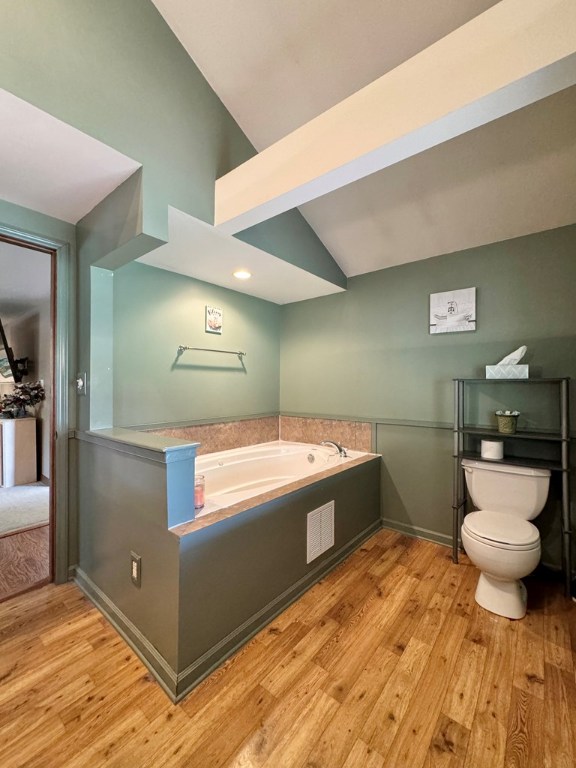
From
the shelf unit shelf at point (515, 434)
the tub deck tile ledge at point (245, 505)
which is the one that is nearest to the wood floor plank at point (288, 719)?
the tub deck tile ledge at point (245, 505)

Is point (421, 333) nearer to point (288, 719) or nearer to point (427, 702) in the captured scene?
point (427, 702)

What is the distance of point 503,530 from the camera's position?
5.65 feet

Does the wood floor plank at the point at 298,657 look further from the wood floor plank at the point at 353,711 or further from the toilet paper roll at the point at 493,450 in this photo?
the toilet paper roll at the point at 493,450

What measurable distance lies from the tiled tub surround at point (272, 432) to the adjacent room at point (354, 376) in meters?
0.05

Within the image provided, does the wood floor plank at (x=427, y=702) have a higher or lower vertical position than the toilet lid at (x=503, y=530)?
lower

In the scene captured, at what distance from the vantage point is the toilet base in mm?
1700

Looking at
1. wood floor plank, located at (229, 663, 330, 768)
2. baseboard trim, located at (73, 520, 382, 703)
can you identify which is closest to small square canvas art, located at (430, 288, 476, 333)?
baseboard trim, located at (73, 520, 382, 703)

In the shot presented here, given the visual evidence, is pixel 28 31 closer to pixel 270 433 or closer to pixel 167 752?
pixel 167 752

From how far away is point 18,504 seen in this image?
3156 mm

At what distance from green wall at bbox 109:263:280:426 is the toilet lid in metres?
2.09

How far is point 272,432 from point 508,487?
6.99 feet

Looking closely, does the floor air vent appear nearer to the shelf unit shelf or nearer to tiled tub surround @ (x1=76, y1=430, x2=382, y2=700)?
tiled tub surround @ (x1=76, y1=430, x2=382, y2=700)

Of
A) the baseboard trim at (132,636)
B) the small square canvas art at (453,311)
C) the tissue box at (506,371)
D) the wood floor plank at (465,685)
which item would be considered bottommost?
the wood floor plank at (465,685)

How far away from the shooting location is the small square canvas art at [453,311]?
2.33m
